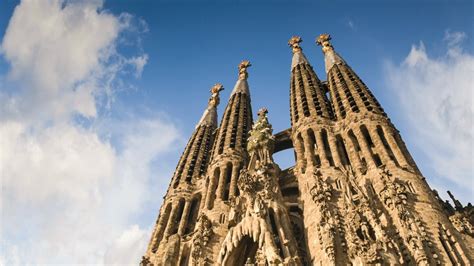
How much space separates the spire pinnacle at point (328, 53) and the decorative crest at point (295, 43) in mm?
2590

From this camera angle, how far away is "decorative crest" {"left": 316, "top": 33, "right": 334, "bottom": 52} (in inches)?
1720

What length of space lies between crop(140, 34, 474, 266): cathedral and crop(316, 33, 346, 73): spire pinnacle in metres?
1.17

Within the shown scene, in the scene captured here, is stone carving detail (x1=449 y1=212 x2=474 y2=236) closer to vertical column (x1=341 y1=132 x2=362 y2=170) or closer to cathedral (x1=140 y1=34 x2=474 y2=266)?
cathedral (x1=140 y1=34 x2=474 y2=266)

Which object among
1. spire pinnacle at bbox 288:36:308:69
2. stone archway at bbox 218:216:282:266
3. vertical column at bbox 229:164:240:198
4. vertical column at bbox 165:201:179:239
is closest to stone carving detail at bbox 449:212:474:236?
stone archway at bbox 218:216:282:266

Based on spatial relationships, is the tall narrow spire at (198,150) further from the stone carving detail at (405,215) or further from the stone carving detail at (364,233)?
the stone carving detail at (405,215)

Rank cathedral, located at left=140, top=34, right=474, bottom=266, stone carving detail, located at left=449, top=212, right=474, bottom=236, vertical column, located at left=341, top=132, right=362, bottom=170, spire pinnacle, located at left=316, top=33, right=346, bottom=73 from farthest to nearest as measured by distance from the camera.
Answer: spire pinnacle, located at left=316, top=33, right=346, bottom=73 < vertical column, located at left=341, top=132, right=362, bottom=170 < stone carving detail, located at left=449, top=212, right=474, bottom=236 < cathedral, located at left=140, top=34, right=474, bottom=266

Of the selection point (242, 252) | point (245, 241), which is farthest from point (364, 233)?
point (242, 252)

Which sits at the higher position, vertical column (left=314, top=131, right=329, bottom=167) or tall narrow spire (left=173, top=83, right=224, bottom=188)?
tall narrow spire (left=173, top=83, right=224, bottom=188)

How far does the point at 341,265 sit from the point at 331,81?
20.6m

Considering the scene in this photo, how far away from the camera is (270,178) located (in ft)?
81.4

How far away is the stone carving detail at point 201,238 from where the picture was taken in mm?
22516

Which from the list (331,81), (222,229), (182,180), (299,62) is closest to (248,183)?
(222,229)

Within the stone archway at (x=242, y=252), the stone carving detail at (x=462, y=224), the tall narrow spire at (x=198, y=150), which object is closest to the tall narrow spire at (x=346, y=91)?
the stone carving detail at (x=462, y=224)

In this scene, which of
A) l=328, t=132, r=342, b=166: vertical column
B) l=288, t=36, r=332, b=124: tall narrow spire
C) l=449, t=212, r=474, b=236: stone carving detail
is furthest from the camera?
l=288, t=36, r=332, b=124: tall narrow spire
